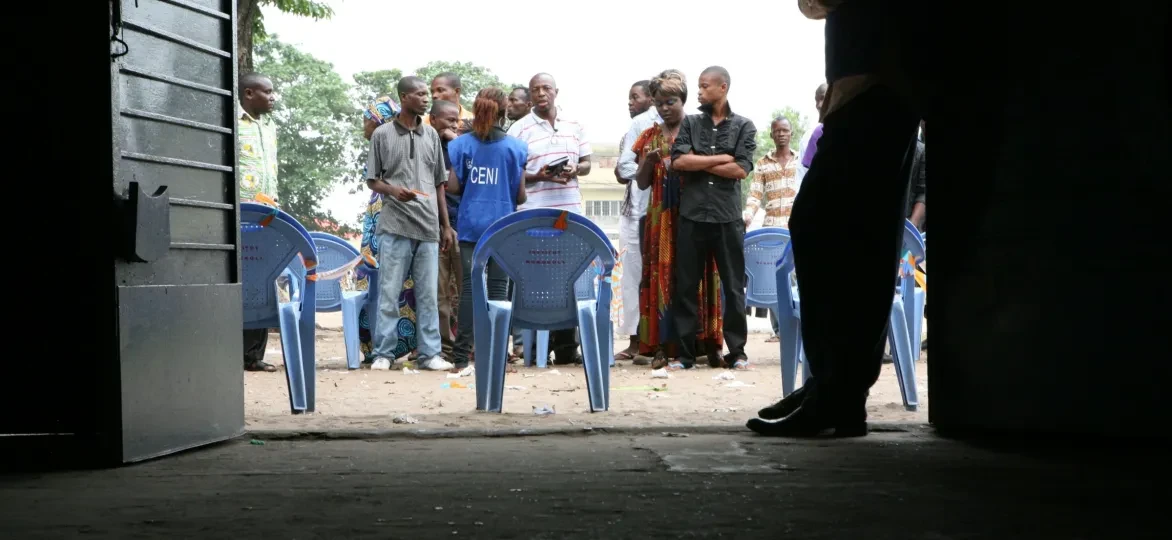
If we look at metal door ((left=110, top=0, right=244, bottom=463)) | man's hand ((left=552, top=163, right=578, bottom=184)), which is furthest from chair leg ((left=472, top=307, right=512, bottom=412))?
man's hand ((left=552, top=163, right=578, bottom=184))

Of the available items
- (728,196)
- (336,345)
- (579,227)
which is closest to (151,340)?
(579,227)

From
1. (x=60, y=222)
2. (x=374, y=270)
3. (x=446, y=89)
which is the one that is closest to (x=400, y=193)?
(x=374, y=270)

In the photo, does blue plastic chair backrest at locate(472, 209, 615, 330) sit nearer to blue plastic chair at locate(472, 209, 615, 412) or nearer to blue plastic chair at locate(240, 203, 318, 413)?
blue plastic chair at locate(472, 209, 615, 412)

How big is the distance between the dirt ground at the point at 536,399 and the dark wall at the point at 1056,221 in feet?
3.63

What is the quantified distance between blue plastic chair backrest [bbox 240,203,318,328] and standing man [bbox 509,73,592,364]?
3256 millimetres

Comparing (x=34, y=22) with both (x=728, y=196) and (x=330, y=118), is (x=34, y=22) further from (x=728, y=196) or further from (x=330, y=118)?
(x=330, y=118)

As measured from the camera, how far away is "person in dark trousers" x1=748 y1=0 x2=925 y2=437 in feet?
12.8

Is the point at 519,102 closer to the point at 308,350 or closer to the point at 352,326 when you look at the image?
the point at 352,326

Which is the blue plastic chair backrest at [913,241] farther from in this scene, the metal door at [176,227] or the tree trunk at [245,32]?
the tree trunk at [245,32]

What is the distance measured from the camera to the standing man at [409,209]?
8344 mm

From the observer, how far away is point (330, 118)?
4300cm

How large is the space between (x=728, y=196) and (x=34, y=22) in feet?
18.3

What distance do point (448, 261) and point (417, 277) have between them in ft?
3.12

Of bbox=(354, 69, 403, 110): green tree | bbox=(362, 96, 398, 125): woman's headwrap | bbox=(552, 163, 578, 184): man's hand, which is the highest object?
bbox=(354, 69, 403, 110): green tree
